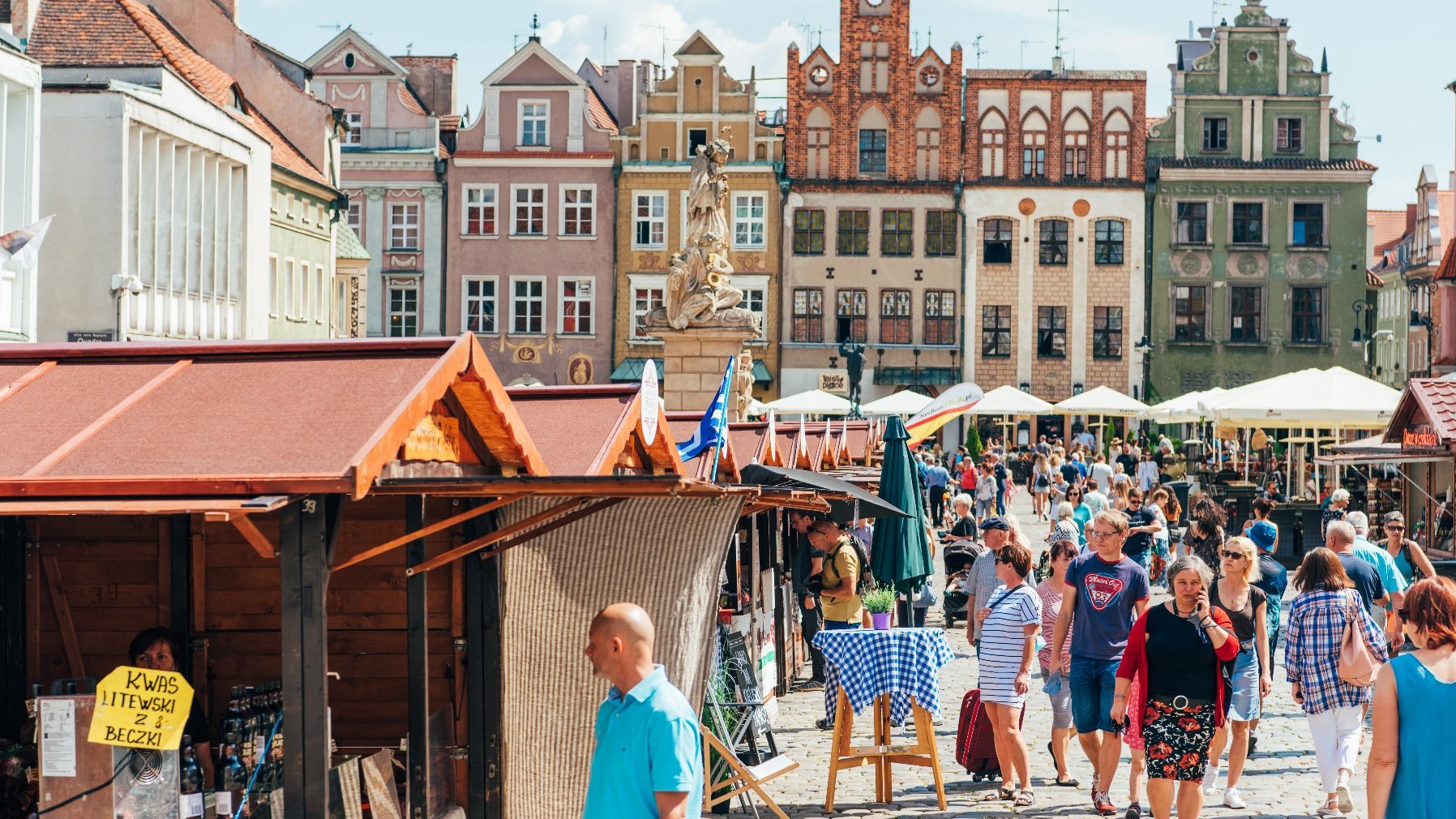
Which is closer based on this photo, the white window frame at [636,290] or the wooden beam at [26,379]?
the wooden beam at [26,379]

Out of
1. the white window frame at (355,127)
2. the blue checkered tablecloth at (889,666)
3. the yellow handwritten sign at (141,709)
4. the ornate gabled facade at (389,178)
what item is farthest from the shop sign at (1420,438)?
the white window frame at (355,127)

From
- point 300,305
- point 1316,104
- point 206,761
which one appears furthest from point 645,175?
point 206,761

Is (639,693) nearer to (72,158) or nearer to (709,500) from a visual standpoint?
(709,500)

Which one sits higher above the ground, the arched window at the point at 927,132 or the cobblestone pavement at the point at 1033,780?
the arched window at the point at 927,132

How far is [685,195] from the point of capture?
52344 millimetres

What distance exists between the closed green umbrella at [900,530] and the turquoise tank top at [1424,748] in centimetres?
835

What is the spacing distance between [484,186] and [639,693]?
1898 inches

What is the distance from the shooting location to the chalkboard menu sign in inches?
440

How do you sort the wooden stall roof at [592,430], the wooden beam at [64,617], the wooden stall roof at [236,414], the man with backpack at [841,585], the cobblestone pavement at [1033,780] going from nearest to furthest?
the wooden stall roof at [236,414] < the wooden beam at [64,617] < the wooden stall roof at [592,430] < the cobblestone pavement at [1033,780] < the man with backpack at [841,585]

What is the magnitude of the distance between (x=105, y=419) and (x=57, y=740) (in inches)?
46.1

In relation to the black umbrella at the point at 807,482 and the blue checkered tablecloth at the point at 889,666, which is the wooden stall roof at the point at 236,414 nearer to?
the blue checkered tablecloth at the point at 889,666

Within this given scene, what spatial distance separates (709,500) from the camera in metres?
8.39

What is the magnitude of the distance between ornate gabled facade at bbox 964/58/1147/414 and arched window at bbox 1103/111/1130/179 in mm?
22

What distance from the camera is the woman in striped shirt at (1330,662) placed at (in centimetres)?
1058
